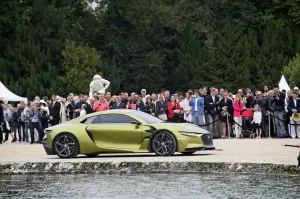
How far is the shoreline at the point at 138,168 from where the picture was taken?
2494 centimetres

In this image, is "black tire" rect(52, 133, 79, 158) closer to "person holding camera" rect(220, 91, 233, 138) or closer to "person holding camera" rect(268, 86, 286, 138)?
"person holding camera" rect(220, 91, 233, 138)

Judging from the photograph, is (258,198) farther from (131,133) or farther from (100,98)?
(100,98)

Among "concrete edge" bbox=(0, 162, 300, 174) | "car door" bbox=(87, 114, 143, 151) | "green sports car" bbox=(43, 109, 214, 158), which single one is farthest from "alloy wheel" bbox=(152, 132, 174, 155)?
"concrete edge" bbox=(0, 162, 300, 174)

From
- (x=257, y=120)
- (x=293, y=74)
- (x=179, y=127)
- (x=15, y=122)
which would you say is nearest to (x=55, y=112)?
(x=15, y=122)

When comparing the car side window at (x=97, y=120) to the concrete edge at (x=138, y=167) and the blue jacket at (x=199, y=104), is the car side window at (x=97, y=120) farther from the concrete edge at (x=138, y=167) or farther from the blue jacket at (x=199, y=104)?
the blue jacket at (x=199, y=104)

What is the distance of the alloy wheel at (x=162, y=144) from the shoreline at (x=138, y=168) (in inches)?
109

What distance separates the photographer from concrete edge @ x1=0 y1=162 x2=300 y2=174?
81.8 feet

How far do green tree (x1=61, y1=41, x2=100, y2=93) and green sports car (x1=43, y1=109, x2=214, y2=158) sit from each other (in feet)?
207

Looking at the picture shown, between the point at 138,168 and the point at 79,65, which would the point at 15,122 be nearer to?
the point at 138,168

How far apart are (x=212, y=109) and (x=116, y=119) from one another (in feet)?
37.2

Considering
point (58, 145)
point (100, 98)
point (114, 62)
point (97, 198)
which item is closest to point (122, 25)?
point (114, 62)

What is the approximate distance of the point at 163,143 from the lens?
1147 inches

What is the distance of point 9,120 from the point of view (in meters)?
46.9

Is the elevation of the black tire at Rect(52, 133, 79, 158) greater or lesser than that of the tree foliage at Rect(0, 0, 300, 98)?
lesser
